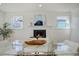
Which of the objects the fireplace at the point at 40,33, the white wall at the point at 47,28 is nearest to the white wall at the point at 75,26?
the white wall at the point at 47,28

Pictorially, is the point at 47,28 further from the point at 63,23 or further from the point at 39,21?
the point at 63,23

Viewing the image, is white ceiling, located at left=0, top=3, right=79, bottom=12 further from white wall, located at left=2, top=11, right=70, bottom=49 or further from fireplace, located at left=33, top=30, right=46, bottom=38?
fireplace, located at left=33, top=30, right=46, bottom=38

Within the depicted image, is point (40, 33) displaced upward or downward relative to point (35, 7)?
downward

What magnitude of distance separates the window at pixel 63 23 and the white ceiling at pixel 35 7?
0.15 m

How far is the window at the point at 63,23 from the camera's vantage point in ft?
8.46

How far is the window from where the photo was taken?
8.46 ft

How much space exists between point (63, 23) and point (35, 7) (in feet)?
1.75

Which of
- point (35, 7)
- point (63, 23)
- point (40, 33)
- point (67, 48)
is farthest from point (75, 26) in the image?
point (35, 7)

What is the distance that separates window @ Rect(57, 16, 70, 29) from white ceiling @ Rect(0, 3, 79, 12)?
148 mm

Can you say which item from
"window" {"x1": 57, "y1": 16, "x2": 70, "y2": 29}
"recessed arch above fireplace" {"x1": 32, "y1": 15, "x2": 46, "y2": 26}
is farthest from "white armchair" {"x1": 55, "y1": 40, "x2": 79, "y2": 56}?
"recessed arch above fireplace" {"x1": 32, "y1": 15, "x2": 46, "y2": 26}

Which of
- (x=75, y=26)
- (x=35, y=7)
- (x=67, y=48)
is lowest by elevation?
(x=67, y=48)

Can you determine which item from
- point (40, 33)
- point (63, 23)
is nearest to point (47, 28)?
point (40, 33)

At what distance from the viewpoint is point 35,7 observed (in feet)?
8.40

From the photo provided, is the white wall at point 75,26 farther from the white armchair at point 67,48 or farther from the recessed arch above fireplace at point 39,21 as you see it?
the recessed arch above fireplace at point 39,21
